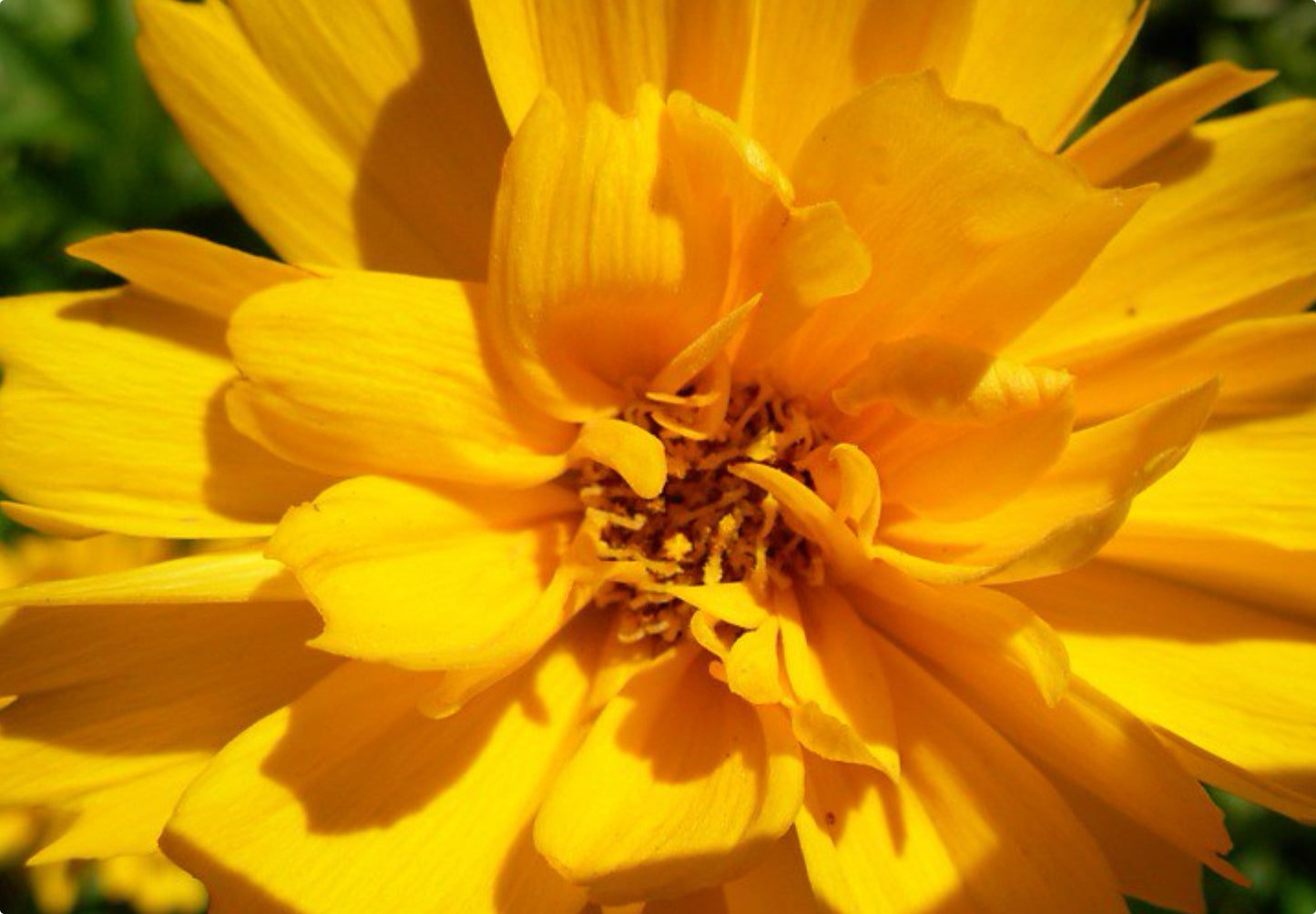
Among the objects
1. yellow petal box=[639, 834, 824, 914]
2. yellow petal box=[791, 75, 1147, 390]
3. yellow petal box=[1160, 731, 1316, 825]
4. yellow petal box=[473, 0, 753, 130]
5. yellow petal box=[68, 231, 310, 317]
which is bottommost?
yellow petal box=[639, 834, 824, 914]

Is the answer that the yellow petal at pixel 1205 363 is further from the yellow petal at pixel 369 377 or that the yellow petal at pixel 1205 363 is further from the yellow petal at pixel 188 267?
the yellow petal at pixel 188 267

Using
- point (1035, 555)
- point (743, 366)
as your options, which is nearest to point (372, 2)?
point (743, 366)

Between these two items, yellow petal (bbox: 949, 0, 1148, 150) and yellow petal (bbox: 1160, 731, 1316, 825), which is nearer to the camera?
yellow petal (bbox: 1160, 731, 1316, 825)

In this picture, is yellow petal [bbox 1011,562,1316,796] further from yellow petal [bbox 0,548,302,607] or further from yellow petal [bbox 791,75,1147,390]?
yellow petal [bbox 0,548,302,607]

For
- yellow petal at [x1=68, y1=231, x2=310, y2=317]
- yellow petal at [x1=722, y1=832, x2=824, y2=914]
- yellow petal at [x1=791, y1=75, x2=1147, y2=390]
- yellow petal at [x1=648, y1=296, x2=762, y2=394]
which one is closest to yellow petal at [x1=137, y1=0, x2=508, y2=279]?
yellow petal at [x1=68, y1=231, x2=310, y2=317]

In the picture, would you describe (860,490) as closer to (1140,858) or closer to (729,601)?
(729,601)

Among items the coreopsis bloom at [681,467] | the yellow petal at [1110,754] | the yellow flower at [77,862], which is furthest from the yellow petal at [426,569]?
the yellow flower at [77,862]
